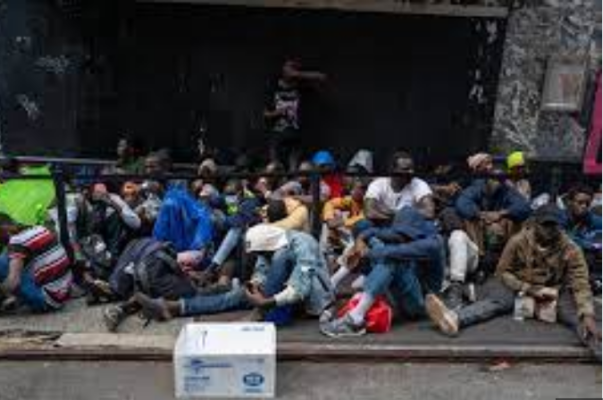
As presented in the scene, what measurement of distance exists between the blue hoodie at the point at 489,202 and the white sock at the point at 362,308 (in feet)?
4.91

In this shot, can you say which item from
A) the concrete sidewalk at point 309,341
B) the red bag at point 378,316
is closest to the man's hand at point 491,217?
the concrete sidewalk at point 309,341

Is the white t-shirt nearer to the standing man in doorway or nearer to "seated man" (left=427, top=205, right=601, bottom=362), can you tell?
"seated man" (left=427, top=205, right=601, bottom=362)

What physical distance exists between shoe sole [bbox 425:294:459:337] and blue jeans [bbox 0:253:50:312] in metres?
3.07

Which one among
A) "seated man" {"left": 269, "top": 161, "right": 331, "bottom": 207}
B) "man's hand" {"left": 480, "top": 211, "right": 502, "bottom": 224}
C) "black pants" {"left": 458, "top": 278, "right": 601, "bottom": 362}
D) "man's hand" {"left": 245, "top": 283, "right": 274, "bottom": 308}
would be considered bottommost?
"black pants" {"left": 458, "top": 278, "right": 601, "bottom": 362}

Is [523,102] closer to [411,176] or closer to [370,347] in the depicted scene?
[411,176]

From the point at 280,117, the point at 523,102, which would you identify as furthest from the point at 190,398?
the point at 523,102

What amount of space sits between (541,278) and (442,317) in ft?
2.98

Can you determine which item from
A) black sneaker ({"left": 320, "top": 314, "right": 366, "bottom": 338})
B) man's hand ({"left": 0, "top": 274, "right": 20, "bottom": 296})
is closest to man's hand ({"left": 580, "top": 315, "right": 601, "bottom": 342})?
black sneaker ({"left": 320, "top": 314, "right": 366, "bottom": 338})

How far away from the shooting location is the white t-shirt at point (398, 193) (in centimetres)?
823

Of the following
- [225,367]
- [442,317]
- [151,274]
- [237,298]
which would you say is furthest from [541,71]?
[225,367]

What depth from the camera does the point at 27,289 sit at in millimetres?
7426

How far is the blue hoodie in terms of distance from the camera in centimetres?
824

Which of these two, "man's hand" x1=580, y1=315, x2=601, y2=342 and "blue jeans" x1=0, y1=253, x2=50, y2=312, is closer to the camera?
"man's hand" x1=580, y1=315, x2=601, y2=342

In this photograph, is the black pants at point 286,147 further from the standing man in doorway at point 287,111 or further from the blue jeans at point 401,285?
the blue jeans at point 401,285
